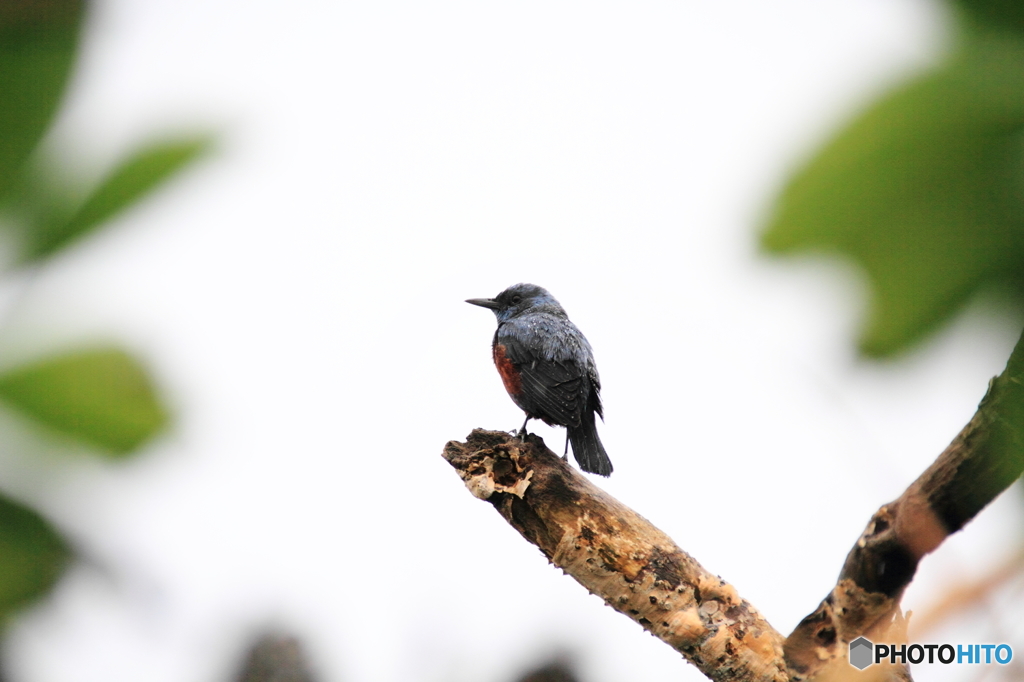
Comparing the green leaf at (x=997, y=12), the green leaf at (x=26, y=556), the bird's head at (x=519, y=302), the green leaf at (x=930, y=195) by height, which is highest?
the bird's head at (x=519, y=302)

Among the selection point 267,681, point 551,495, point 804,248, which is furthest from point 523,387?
point 804,248

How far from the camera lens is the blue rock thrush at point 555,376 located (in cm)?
464

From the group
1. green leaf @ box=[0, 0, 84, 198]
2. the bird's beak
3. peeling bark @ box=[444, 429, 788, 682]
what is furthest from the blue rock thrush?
green leaf @ box=[0, 0, 84, 198]

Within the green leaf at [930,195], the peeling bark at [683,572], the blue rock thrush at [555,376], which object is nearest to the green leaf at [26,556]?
the green leaf at [930,195]

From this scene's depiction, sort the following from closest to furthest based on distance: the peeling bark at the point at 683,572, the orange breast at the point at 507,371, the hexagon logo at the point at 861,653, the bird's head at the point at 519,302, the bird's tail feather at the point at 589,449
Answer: the peeling bark at the point at 683,572 < the hexagon logo at the point at 861,653 < the bird's tail feather at the point at 589,449 < the orange breast at the point at 507,371 < the bird's head at the point at 519,302

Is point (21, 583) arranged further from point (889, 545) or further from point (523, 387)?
point (523, 387)

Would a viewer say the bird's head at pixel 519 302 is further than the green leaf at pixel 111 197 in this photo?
Yes

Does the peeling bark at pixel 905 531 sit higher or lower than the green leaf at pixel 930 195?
lower

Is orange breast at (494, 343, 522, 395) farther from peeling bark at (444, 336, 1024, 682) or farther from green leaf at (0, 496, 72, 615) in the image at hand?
green leaf at (0, 496, 72, 615)

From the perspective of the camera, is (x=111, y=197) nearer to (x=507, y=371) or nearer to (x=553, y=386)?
(x=553, y=386)

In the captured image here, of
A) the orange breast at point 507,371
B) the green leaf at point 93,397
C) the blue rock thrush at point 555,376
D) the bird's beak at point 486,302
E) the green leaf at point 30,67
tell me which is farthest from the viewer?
the bird's beak at point 486,302

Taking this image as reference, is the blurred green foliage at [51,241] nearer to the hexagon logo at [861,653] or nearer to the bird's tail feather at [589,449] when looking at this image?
the hexagon logo at [861,653]

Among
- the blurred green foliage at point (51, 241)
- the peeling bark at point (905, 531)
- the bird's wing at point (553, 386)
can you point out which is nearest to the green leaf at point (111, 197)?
the blurred green foliage at point (51, 241)

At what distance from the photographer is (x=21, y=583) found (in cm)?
168
